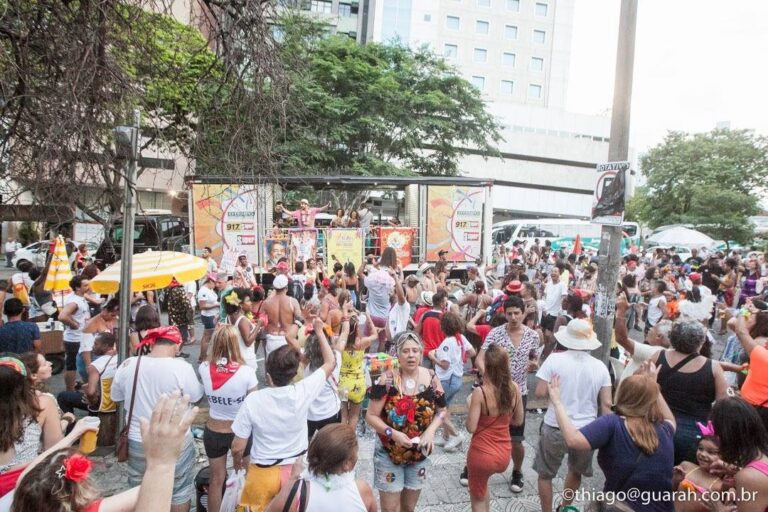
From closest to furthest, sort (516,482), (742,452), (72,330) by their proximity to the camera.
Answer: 1. (742,452)
2. (516,482)
3. (72,330)

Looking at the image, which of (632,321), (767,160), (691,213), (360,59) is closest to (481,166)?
(691,213)

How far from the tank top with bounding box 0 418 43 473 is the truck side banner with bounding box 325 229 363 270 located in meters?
10.9

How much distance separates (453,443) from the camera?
17.2 feet

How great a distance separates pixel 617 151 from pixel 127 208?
5171mm

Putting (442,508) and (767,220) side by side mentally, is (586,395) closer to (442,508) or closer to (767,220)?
(442,508)

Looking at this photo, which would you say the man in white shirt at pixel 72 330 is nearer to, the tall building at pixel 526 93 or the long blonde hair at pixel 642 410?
the long blonde hair at pixel 642 410

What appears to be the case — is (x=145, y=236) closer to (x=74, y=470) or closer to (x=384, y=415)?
(x=384, y=415)

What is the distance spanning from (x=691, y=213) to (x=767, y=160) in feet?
19.3

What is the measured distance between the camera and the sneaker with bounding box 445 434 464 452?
5.19m

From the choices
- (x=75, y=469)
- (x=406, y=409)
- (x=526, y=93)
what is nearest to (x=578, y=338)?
(x=406, y=409)

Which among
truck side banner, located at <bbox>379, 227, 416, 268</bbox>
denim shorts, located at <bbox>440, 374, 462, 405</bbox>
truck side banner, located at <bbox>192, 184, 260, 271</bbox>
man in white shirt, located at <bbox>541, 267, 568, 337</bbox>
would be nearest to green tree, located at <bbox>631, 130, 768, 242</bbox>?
truck side banner, located at <bbox>379, 227, 416, 268</bbox>

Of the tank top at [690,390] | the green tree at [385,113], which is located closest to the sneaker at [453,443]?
the tank top at [690,390]

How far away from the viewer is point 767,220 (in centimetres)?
4744

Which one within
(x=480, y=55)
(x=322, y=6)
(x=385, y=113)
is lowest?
(x=385, y=113)
